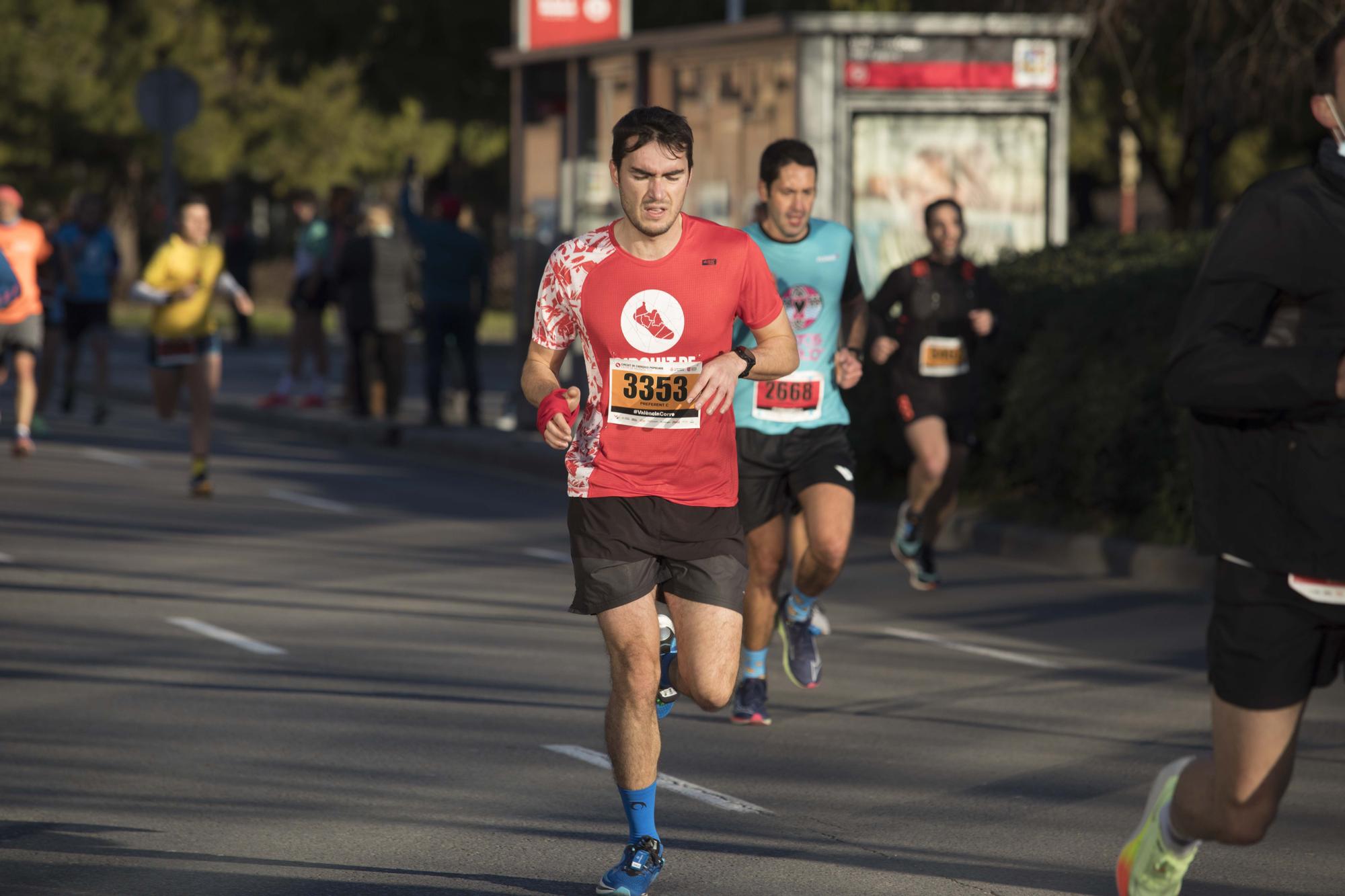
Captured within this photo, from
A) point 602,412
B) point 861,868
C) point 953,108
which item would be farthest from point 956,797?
point 953,108

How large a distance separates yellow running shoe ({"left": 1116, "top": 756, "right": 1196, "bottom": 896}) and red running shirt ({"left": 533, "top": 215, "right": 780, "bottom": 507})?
5.28 feet

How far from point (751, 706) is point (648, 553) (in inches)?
89.9

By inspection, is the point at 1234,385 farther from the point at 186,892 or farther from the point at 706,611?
the point at 186,892

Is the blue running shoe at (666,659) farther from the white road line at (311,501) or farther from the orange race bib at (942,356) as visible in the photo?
the white road line at (311,501)

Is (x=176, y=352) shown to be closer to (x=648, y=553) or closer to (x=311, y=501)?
(x=311, y=501)

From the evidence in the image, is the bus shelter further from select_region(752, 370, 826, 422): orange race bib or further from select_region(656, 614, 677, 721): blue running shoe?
select_region(656, 614, 677, 721): blue running shoe

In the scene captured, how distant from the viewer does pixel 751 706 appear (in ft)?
25.2

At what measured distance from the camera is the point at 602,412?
5.52 meters

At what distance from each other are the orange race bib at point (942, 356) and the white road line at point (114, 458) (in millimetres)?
7931

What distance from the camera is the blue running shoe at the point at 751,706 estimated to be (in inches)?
303

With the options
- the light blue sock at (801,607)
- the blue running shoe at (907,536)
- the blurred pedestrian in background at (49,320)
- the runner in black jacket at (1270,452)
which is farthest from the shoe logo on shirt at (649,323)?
the blurred pedestrian in background at (49,320)

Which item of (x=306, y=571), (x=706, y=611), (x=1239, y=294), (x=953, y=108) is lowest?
(x=306, y=571)

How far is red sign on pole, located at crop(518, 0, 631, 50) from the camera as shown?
1956 cm

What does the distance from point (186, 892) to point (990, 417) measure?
878cm
